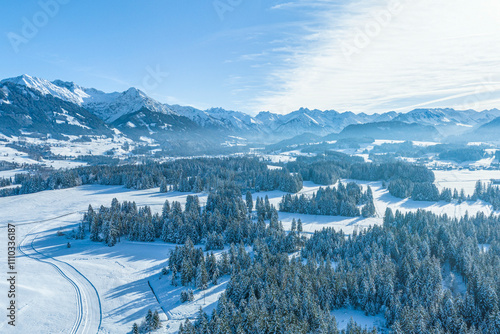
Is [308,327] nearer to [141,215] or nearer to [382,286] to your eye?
[382,286]

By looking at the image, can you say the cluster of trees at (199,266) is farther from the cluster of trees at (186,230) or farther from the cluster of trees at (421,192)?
the cluster of trees at (421,192)

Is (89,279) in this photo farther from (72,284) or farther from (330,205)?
(330,205)

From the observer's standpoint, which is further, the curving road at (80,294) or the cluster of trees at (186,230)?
the cluster of trees at (186,230)

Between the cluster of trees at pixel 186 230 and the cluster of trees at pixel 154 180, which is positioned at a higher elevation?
the cluster of trees at pixel 154 180

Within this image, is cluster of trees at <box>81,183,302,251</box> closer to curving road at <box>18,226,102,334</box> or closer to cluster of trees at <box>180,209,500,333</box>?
cluster of trees at <box>180,209,500,333</box>

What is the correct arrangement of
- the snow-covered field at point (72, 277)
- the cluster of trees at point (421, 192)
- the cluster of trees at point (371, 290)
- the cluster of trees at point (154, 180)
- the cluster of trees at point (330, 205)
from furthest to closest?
the cluster of trees at point (154, 180) < the cluster of trees at point (421, 192) < the cluster of trees at point (330, 205) < the snow-covered field at point (72, 277) < the cluster of trees at point (371, 290)

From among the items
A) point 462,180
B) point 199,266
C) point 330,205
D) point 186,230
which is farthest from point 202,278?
point 462,180

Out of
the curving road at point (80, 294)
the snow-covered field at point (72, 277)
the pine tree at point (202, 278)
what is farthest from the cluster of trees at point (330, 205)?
the curving road at point (80, 294)
